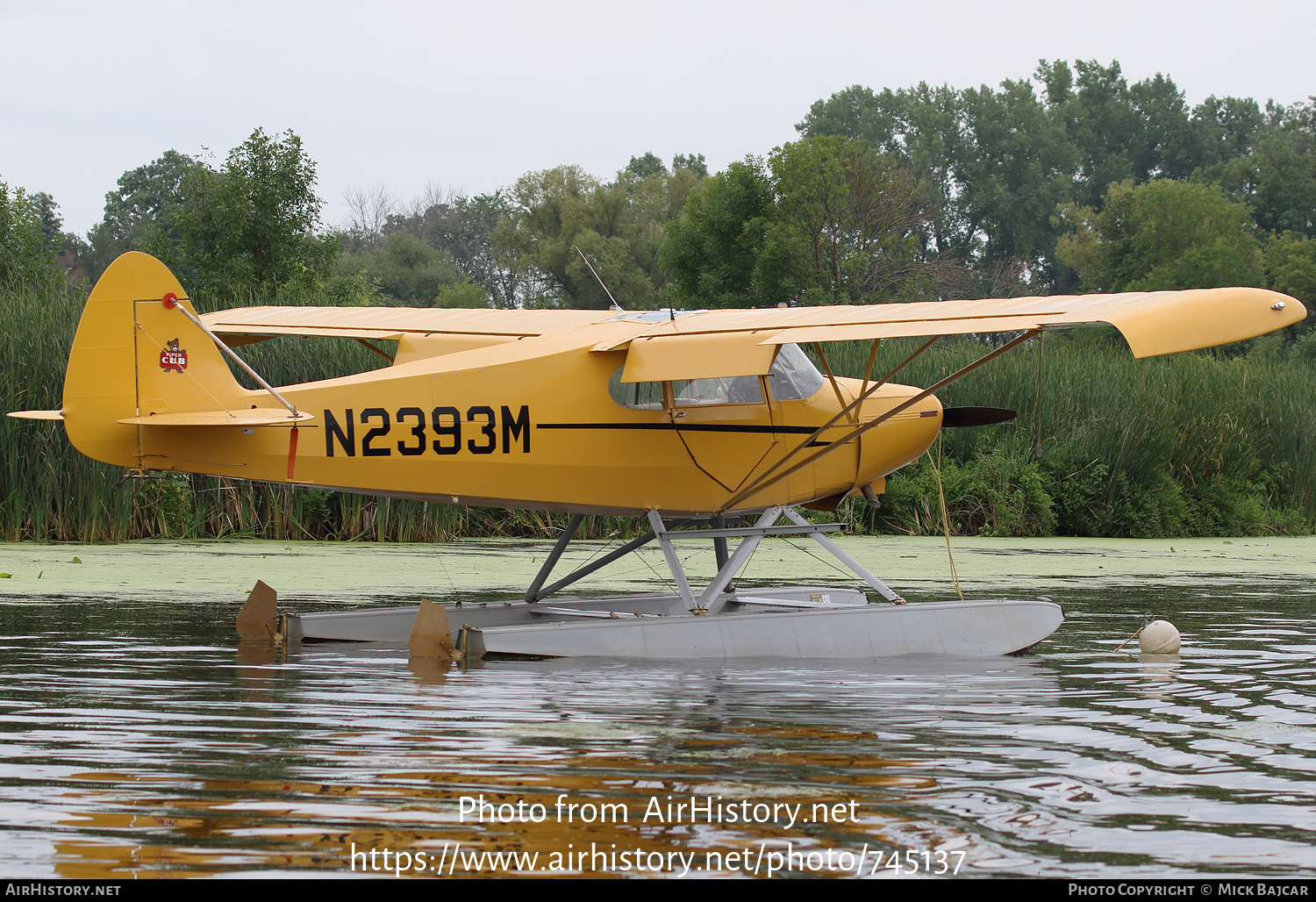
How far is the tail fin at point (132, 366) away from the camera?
7.26 m

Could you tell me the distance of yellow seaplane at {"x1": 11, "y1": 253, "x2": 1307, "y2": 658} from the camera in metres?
7.29

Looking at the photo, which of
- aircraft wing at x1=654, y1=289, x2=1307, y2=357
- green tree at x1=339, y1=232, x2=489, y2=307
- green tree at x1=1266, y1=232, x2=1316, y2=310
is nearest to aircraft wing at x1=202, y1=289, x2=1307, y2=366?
aircraft wing at x1=654, y1=289, x2=1307, y2=357

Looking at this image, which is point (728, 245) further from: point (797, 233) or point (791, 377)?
point (791, 377)

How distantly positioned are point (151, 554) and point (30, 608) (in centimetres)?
414

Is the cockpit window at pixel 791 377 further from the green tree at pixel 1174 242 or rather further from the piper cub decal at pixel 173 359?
the green tree at pixel 1174 242

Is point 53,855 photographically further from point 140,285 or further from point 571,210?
point 571,210

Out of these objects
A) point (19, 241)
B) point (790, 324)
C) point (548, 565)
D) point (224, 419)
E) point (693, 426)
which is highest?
point (19, 241)

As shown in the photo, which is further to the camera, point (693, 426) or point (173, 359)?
point (693, 426)

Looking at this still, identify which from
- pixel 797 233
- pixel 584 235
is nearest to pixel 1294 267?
pixel 797 233

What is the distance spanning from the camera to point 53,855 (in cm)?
340

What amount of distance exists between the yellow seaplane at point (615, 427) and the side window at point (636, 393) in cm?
1

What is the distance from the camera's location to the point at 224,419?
7.17m

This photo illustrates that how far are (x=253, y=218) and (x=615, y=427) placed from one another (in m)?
15.9

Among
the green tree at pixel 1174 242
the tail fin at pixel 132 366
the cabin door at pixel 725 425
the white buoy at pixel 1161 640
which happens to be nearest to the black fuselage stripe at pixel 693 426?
the cabin door at pixel 725 425
